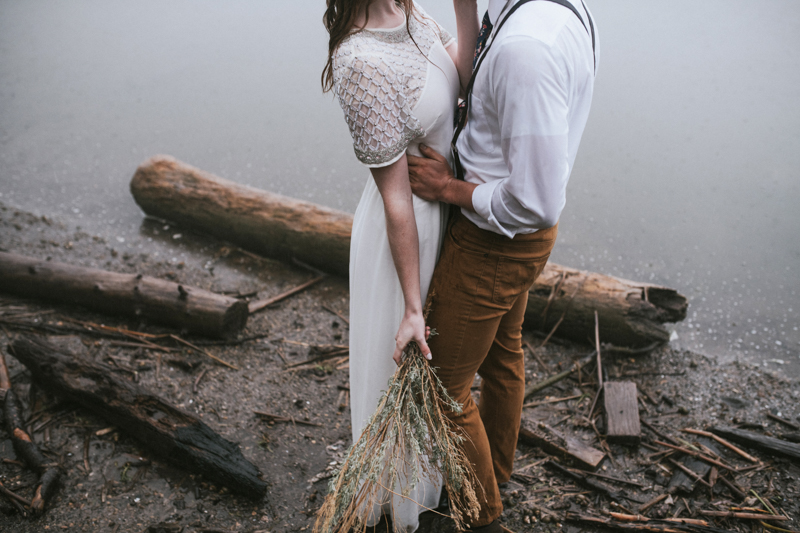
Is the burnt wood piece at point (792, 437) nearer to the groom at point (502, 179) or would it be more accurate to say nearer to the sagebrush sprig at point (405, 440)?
the groom at point (502, 179)

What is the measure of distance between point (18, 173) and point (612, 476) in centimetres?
503

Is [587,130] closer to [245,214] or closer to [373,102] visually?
[245,214]

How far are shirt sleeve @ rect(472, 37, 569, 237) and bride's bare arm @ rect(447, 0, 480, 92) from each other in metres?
0.38

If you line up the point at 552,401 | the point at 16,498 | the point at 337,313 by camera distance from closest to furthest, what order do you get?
the point at 16,498 → the point at 552,401 → the point at 337,313

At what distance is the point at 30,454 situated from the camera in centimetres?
210

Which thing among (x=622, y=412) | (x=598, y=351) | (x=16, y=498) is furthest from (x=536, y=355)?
(x=16, y=498)

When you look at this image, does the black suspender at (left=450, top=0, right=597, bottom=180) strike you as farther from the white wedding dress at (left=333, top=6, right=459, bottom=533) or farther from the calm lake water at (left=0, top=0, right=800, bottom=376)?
the calm lake water at (left=0, top=0, right=800, bottom=376)

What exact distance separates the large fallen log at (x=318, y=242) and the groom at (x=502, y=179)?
1.22 metres

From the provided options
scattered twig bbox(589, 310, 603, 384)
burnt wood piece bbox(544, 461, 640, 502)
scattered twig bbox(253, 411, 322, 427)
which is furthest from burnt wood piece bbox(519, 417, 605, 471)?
scattered twig bbox(253, 411, 322, 427)

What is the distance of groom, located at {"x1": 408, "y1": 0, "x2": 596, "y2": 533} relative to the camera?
1.10 m

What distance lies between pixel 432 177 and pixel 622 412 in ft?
5.29

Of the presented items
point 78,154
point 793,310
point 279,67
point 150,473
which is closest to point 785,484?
point 793,310

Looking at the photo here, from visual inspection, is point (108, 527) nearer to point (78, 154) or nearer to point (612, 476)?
point (612, 476)

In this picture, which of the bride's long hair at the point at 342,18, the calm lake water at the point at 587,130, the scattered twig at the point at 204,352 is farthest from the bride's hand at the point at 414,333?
the calm lake water at the point at 587,130
